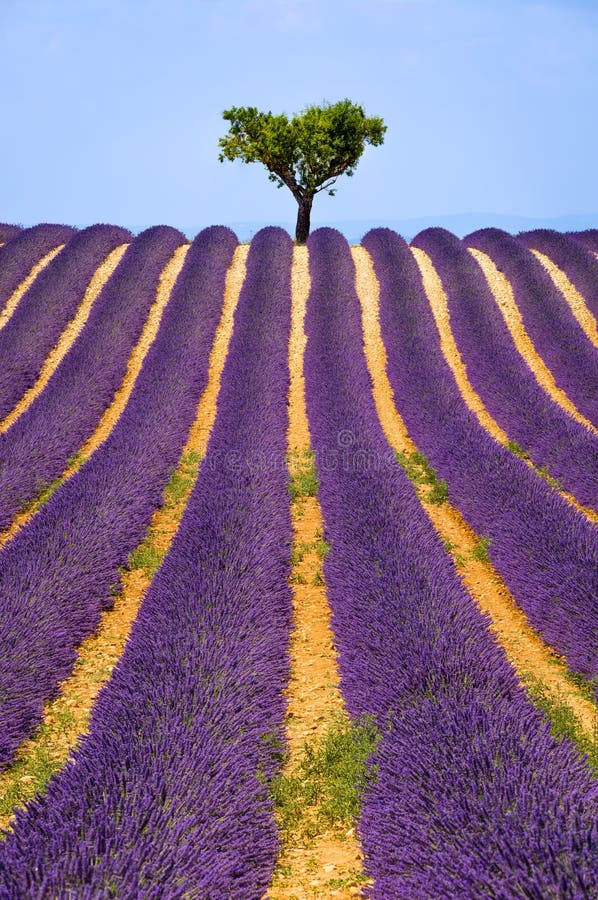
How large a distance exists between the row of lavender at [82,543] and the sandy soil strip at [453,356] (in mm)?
4921

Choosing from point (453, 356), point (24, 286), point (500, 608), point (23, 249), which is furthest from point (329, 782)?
point (23, 249)

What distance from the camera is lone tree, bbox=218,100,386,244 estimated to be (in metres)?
23.9

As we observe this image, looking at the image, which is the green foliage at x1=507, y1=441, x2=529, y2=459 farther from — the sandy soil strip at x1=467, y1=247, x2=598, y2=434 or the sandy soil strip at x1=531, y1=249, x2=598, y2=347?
the sandy soil strip at x1=531, y1=249, x2=598, y2=347

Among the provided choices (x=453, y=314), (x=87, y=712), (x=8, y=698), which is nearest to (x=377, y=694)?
(x=87, y=712)

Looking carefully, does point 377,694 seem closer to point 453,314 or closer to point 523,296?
point 453,314

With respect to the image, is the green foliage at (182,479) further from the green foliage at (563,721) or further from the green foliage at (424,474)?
the green foliage at (563,721)

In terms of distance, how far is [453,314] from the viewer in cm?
1678

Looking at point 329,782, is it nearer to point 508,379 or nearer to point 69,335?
point 508,379

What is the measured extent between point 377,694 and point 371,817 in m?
1.02

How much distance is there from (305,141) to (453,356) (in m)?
12.3

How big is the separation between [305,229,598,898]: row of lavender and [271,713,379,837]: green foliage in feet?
0.48

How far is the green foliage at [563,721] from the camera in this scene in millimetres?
4318

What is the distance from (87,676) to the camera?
571cm

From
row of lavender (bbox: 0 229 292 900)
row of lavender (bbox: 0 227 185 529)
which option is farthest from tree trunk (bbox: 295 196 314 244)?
row of lavender (bbox: 0 229 292 900)
